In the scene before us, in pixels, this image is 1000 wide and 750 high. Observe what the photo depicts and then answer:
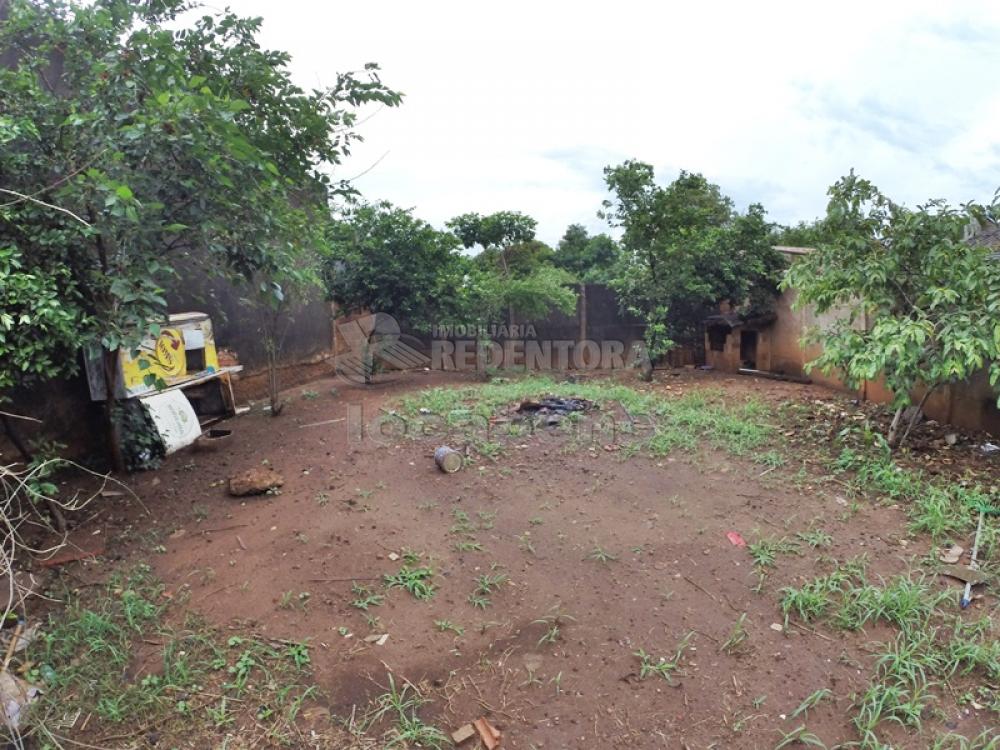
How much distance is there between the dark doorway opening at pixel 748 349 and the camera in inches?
332

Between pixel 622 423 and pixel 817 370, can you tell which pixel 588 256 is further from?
pixel 622 423

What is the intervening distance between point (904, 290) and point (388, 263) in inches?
209

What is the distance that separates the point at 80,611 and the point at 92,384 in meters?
2.22

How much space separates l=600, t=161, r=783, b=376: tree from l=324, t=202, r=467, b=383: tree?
8.14ft

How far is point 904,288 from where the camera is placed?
4.18 m

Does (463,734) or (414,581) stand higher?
(414,581)

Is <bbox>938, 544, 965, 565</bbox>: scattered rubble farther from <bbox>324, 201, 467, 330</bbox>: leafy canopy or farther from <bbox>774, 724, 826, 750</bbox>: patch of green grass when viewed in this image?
<bbox>324, 201, 467, 330</bbox>: leafy canopy

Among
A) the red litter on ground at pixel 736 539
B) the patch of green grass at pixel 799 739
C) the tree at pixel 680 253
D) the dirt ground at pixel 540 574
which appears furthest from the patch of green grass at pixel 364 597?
the tree at pixel 680 253

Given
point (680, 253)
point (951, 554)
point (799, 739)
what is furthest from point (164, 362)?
point (680, 253)

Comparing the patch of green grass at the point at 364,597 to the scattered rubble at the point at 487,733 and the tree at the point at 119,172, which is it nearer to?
the scattered rubble at the point at 487,733

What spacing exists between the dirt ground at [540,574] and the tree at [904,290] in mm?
997

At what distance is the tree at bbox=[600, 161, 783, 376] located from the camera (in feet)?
24.2

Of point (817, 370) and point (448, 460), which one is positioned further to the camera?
point (817, 370)

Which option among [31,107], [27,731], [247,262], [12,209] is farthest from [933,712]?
[31,107]
